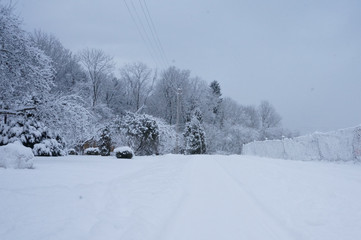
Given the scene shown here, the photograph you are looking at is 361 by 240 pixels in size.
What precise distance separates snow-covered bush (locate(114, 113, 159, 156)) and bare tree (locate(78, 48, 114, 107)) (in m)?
16.7

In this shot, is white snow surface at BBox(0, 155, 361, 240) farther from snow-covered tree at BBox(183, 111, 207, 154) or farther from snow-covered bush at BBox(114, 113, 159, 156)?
snow-covered tree at BBox(183, 111, 207, 154)

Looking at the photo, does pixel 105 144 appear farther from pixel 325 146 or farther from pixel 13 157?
pixel 325 146

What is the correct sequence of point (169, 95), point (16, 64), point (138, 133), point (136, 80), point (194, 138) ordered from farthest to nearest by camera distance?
point (169, 95) → point (136, 80) → point (194, 138) → point (138, 133) → point (16, 64)

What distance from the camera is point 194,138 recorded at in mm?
35500

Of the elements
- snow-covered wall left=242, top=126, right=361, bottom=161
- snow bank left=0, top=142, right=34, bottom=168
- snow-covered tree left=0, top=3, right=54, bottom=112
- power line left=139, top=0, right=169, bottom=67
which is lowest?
snow bank left=0, top=142, right=34, bottom=168

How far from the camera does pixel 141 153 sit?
18.7m

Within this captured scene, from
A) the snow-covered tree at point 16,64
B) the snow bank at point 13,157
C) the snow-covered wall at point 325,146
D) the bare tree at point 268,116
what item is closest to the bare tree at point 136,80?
the snow-covered wall at point 325,146

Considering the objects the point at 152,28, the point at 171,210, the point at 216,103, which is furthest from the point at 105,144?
the point at 216,103

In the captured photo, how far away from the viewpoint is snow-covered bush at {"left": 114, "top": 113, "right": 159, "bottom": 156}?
1805 cm

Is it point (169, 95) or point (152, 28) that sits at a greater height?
point (169, 95)

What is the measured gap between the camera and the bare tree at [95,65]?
109 feet

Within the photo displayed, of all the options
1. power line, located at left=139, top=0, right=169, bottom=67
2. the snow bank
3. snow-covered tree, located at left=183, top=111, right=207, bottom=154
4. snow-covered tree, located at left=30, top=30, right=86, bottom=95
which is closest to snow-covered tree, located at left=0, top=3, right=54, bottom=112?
the snow bank

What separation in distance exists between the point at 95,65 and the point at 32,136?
25.2m

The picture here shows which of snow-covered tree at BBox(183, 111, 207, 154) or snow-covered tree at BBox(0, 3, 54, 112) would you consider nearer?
snow-covered tree at BBox(0, 3, 54, 112)
